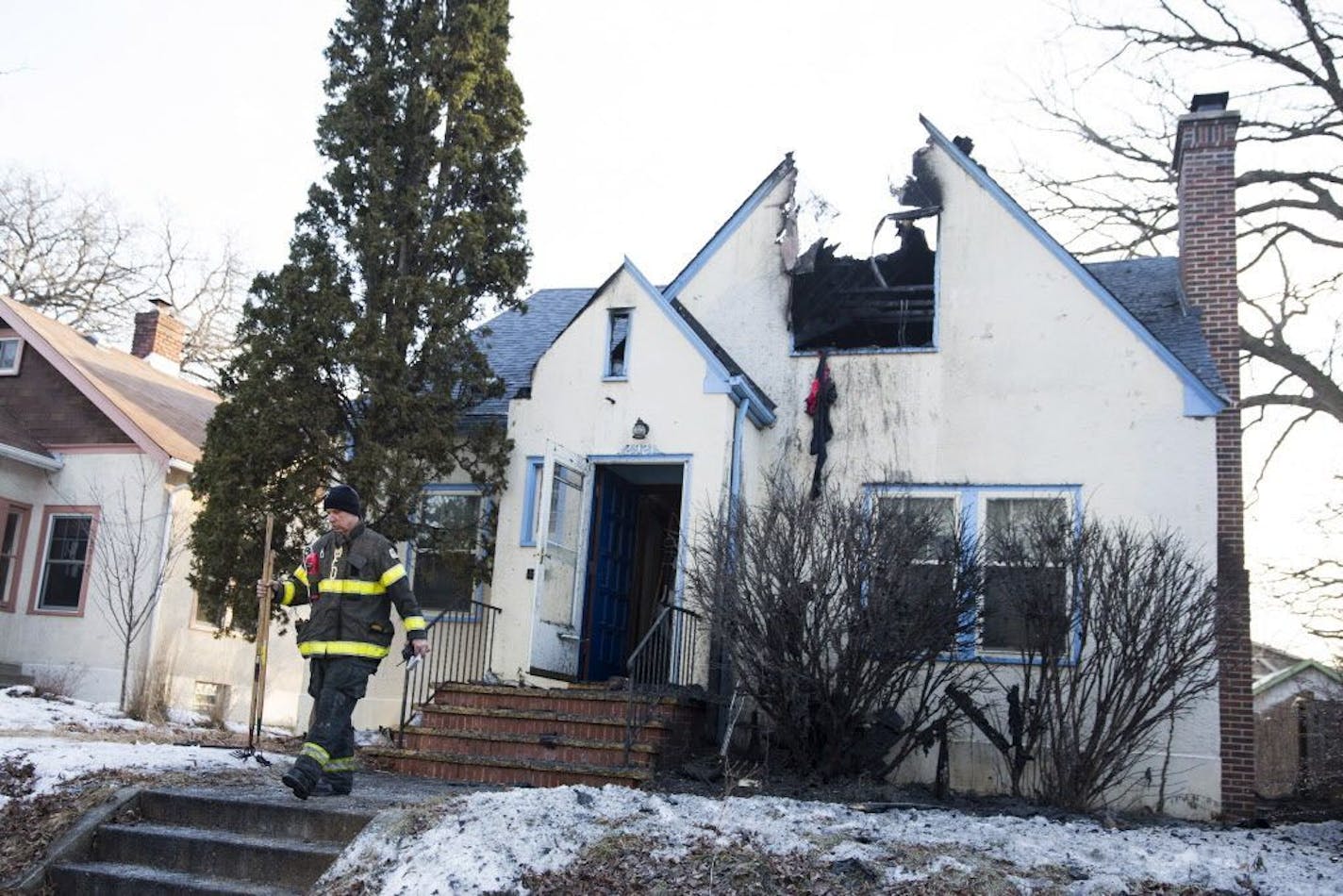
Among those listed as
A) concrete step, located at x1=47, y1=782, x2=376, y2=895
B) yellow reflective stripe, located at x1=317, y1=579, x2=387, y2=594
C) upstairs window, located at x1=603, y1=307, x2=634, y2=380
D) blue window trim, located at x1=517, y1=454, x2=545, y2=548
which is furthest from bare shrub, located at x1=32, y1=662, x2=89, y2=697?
yellow reflective stripe, located at x1=317, y1=579, x2=387, y2=594

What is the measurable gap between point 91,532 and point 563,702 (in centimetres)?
986

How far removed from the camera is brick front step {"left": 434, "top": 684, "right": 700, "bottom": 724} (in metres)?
9.97

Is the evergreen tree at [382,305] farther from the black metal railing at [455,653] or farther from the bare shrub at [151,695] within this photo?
the bare shrub at [151,695]

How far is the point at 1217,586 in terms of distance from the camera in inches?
370

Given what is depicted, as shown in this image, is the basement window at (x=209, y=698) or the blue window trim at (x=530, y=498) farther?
the basement window at (x=209, y=698)

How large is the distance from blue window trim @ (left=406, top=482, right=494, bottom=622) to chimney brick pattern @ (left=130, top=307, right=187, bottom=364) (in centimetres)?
1174

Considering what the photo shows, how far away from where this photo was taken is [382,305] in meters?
12.3

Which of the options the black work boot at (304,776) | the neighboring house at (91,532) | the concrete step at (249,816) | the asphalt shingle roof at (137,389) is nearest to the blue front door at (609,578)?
the black work boot at (304,776)

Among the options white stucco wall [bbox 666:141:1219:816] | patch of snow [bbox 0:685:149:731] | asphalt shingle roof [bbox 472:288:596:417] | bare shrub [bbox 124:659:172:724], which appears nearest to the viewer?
white stucco wall [bbox 666:141:1219:816]

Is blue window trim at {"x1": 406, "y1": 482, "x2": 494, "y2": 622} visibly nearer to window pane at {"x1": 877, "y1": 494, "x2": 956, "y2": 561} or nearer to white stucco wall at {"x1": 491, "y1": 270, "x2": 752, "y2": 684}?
white stucco wall at {"x1": 491, "y1": 270, "x2": 752, "y2": 684}

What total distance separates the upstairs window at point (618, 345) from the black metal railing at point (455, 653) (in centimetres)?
264

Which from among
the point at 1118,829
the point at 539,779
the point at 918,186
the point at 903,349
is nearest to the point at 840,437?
the point at 903,349

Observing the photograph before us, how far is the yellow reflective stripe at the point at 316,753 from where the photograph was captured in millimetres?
7223

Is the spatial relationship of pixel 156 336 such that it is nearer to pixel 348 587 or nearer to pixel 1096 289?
pixel 348 587
